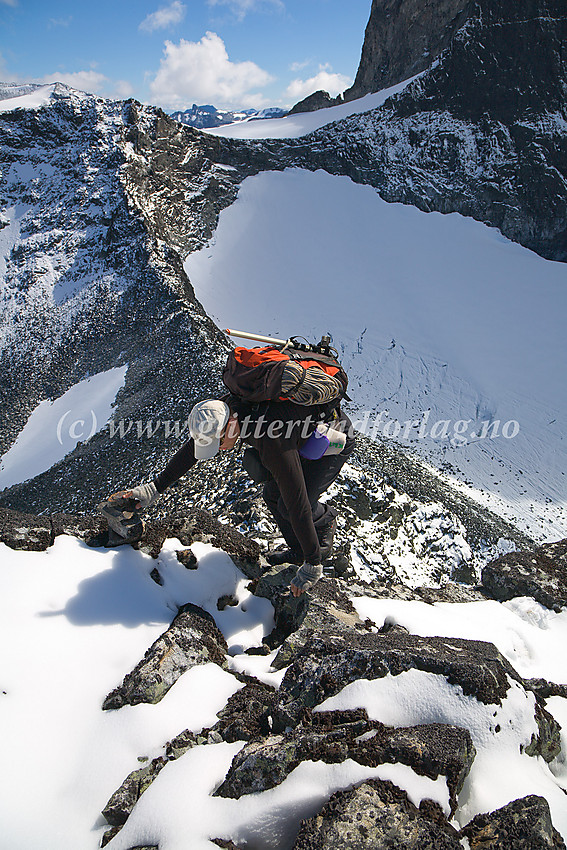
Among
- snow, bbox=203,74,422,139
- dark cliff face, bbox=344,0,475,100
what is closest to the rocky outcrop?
dark cliff face, bbox=344,0,475,100

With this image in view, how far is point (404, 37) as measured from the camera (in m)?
48.2

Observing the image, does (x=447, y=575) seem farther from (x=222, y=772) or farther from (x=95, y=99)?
(x=95, y=99)

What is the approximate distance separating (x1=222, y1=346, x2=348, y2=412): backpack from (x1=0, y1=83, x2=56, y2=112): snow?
35.2m

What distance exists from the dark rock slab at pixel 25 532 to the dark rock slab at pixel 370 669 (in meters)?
2.84

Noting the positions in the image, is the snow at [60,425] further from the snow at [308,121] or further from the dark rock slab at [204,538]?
the snow at [308,121]

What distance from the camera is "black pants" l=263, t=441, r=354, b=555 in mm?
5215

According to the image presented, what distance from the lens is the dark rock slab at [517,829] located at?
2078mm

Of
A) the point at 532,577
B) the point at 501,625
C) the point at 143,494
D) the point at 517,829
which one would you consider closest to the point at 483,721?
the point at 517,829

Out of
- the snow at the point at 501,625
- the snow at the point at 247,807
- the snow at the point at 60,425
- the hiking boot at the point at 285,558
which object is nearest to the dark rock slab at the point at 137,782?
the snow at the point at 247,807

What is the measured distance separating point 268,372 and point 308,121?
50.7 metres

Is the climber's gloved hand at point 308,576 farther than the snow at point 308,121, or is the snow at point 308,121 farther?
the snow at point 308,121

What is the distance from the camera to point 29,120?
95.7 ft

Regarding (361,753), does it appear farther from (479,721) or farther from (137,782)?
(137,782)

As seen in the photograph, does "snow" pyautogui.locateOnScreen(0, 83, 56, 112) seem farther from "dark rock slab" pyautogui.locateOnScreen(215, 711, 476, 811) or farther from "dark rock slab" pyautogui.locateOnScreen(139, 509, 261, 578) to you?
"dark rock slab" pyautogui.locateOnScreen(215, 711, 476, 811)
